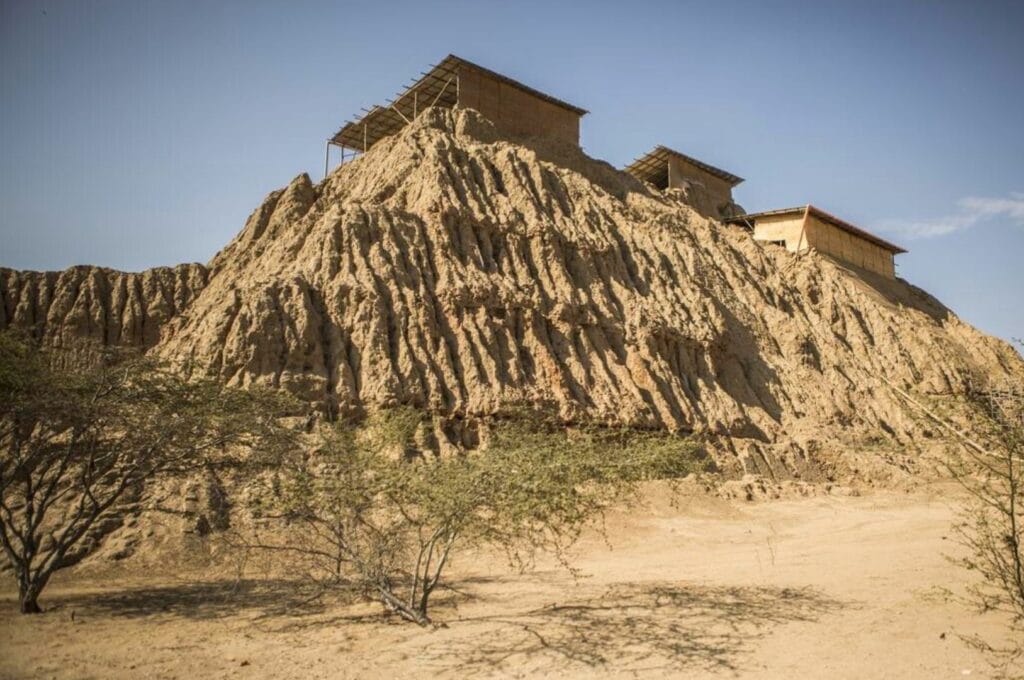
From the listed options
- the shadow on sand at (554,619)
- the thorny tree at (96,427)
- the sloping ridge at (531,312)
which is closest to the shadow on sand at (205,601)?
the shadow on sand at (554,619)

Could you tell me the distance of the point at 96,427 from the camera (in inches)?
546

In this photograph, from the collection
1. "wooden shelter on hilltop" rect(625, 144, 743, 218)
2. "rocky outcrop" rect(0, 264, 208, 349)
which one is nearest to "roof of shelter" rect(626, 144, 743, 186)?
"wooden shelter on hilltop" rect(625, 144, 743, 218)

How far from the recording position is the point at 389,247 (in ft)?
85.0

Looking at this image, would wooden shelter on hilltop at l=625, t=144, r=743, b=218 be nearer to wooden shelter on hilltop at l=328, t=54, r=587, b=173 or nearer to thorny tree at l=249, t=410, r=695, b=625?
wooden shelter on hilltop at l=328, t=54, r=587, b=173

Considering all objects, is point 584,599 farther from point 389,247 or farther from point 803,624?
point 389,247

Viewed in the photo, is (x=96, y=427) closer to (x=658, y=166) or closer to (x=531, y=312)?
(x=531, y=312)

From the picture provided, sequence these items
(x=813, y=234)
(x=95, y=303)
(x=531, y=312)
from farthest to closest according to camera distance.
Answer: (x=813, y=234), (x=95, y=303), (x=531, y=312)

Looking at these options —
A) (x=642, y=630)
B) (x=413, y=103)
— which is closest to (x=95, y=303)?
(x=413, y=103)

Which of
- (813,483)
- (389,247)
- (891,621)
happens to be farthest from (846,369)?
(891,621)

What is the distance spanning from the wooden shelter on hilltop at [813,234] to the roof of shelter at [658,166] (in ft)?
10.3

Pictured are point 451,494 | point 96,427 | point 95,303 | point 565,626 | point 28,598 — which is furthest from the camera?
point 95,303

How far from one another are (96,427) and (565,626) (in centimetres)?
885

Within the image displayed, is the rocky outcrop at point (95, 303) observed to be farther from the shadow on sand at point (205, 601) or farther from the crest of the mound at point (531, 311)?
the shadow on sand at point (205, 601)

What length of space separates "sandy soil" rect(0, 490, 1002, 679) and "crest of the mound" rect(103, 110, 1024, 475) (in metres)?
5.36
